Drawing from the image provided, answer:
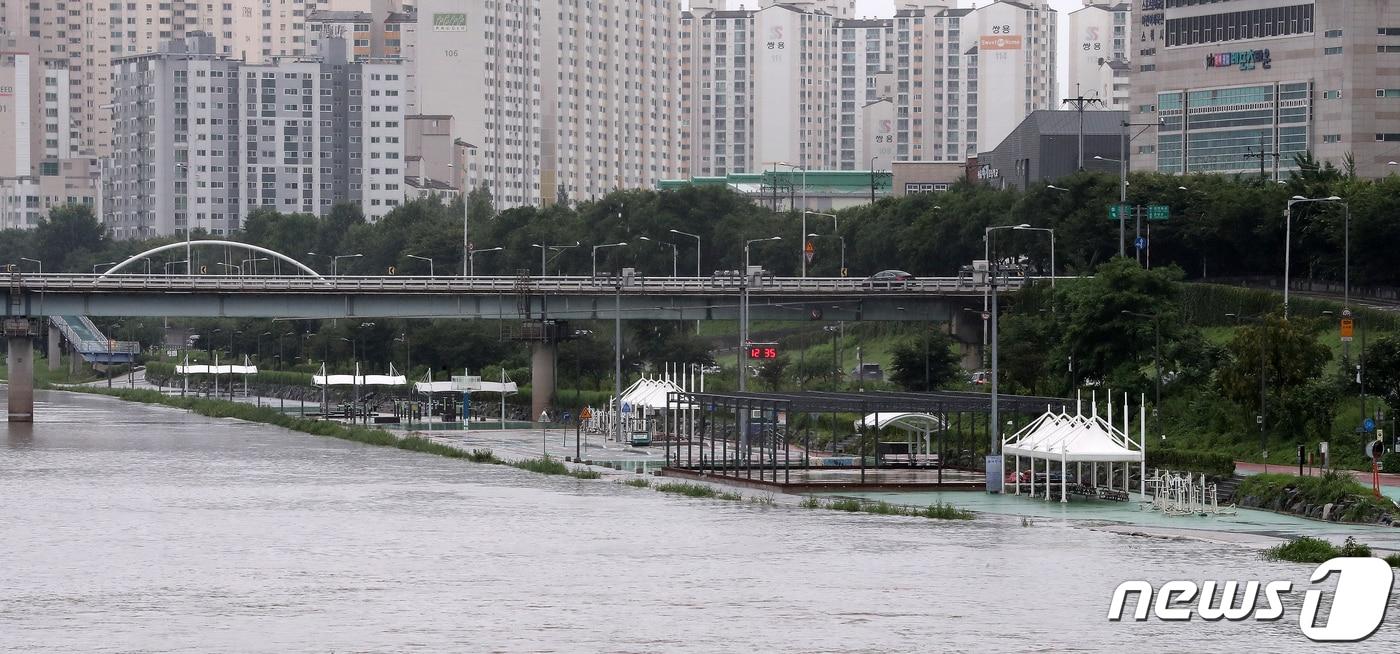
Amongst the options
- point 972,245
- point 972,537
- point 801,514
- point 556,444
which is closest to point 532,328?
point 556,444

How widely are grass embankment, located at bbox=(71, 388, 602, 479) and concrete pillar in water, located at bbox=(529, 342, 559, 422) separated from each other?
48.0ft

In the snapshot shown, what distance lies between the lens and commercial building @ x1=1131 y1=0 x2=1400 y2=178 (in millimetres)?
169875

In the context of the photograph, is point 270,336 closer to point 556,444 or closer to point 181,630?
point 556,444

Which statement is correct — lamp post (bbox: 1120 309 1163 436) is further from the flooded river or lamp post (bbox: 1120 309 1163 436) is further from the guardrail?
Answer: the guardrail

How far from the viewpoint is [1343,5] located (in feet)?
556

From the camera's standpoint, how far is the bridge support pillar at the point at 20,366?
119812mm

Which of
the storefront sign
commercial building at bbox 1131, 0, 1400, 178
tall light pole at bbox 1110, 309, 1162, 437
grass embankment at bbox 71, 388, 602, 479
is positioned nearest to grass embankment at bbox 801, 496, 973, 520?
grass embankment at bbox 71, 388, 602, 479

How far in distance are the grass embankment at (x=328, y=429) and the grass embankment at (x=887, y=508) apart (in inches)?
607

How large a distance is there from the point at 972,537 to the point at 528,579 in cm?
1362

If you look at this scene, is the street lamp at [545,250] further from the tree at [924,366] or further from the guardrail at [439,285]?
the tree at [924,366]

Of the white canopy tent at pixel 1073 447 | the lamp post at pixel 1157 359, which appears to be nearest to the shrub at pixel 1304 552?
the white canopy tent at pixel 1073 447

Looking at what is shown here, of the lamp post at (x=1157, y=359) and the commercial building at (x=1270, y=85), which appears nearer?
the lamp post at (x=1157, y=359)

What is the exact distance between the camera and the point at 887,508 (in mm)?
61250

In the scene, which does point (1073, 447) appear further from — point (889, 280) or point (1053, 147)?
point (1053, 147)
